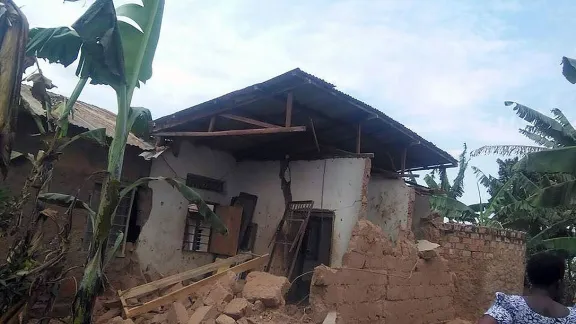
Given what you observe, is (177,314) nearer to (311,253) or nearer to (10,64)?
(311,253)

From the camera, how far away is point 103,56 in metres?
4.69

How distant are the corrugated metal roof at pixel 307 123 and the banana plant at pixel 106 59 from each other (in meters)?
Answer: 2.04

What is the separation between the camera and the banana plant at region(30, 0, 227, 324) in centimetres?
448

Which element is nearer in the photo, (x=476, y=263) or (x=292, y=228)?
(x=292, y=228)

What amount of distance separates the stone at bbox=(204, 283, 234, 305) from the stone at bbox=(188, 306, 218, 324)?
159 millimetres

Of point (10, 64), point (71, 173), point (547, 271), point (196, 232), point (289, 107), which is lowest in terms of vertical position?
point (196, 232)

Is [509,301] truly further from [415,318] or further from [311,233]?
[311,233]

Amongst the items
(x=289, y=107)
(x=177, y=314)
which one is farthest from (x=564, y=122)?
(x=177, y=314)

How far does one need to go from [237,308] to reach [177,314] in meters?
0.79

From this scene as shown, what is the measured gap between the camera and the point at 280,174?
911cm

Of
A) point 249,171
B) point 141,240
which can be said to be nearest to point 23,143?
point 141,240

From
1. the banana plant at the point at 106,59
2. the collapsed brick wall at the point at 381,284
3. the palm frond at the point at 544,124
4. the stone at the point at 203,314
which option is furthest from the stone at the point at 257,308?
the palm frond at the point at 544,124

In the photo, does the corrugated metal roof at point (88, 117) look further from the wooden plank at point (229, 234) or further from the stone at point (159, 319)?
the stone at point (159, 319)

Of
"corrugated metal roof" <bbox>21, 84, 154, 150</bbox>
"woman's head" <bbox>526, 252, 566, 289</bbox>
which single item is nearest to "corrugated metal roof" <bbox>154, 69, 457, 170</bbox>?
"corrugated metal roof" <bbox>21, 84, 154, 150</bbox>
